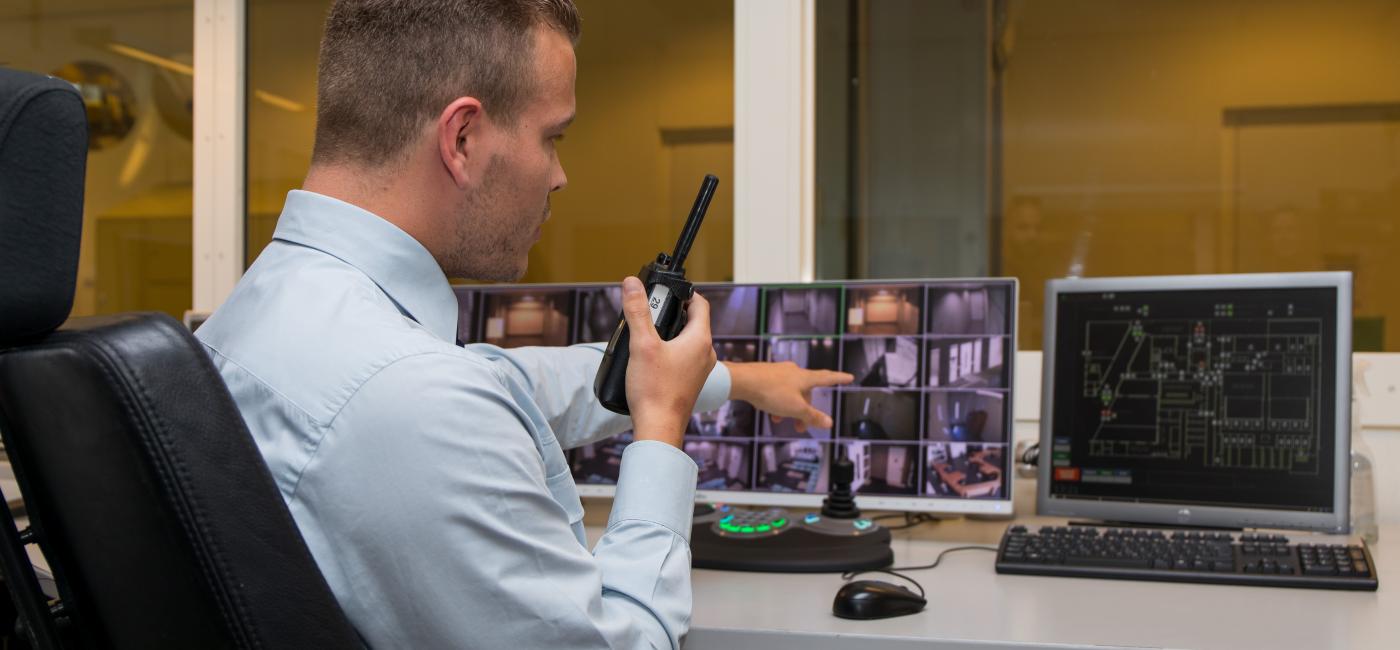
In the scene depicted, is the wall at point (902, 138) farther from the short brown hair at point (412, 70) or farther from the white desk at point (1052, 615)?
the short brown hair at point (412, 70)

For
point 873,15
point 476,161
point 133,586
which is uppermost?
point 873,15

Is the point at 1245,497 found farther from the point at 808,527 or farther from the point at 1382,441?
the point at 808,527

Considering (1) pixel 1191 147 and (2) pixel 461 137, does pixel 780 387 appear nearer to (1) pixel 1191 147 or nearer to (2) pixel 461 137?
(2) pixel 461 137

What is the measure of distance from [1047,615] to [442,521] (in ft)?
2.40

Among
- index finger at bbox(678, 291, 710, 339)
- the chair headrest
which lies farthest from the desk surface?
the chair headrest

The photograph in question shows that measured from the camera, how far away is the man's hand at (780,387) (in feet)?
4.88

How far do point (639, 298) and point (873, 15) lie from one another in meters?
1.47

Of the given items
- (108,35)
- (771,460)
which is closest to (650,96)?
(771,460)

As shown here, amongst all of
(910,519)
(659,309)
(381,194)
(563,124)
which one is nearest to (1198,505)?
(910,519)

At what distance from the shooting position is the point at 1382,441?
5.84 feet

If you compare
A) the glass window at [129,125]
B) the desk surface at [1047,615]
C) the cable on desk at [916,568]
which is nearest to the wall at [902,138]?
the cable on desk at [916,568]

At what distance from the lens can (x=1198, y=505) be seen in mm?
1552

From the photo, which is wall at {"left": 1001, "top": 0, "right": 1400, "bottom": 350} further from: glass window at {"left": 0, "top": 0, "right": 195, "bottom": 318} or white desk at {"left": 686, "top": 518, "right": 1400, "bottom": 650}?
glass window at {"left": 0, "top": 0, "right": 195, "bottom": 318}

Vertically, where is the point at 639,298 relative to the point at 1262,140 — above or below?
below
